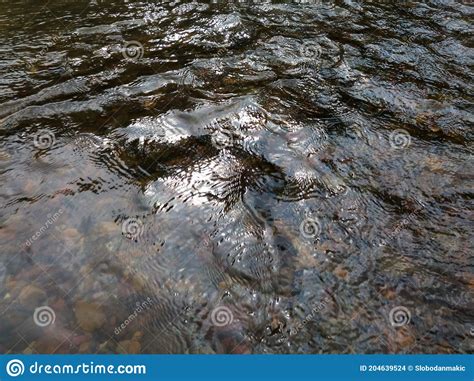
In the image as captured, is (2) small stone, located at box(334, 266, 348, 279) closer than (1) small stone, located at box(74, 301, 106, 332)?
No

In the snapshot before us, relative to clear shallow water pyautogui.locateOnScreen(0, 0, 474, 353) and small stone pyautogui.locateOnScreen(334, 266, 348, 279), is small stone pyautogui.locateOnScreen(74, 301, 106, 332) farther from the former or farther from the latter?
small stone pyautogui.locateOnScreen(334, 266, 348, 279)

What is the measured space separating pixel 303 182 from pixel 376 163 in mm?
917

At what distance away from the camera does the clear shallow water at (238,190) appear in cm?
353

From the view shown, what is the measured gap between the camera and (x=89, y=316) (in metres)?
3.60

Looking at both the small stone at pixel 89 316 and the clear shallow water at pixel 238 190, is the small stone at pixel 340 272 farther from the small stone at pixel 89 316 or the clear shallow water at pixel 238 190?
the small stone at pixel 89 316

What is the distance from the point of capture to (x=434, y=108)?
18.4ft

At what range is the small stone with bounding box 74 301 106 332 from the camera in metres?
3.54

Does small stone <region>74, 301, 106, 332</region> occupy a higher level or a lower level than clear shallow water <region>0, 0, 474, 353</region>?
lower

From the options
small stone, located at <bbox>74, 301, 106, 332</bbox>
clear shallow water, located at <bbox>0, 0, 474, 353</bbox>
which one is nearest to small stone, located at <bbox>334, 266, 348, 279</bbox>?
clear shallow water, located at <bbox>0, 0, 474, 353</bbox>

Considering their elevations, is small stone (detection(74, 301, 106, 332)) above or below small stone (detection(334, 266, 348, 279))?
below

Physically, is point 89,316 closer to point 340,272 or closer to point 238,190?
point 238,190

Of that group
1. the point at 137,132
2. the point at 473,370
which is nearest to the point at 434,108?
the point at 473,370

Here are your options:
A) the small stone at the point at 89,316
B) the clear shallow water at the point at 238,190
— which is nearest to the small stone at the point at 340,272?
the clear shallow water at the point at 238,190

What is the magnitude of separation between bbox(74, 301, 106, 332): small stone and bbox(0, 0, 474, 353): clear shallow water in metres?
0.02
